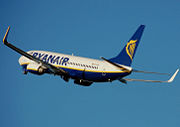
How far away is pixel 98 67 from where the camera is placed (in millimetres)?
78000

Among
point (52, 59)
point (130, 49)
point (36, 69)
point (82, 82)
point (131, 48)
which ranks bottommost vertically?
point (82, 82)

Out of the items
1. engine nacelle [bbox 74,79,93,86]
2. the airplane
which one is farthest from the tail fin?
engine nacelle [bbox 74,79,93,86]

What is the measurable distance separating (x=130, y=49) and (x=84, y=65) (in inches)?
332

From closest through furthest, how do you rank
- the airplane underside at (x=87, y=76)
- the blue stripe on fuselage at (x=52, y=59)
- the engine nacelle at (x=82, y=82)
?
the airplane underside at (x=87, y=76)
the blue stripe on fuselage at (x=52, y=59)
the engine nacelle at (x=82, y=82)

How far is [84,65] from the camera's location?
79.9m

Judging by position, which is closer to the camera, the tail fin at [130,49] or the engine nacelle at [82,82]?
the tail fin at [130,49]

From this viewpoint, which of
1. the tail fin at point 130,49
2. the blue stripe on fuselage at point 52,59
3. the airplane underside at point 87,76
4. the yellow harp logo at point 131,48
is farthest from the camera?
the blue stripe on fuselage at point 52,59

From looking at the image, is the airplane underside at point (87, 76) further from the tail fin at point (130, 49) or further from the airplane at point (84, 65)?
the tail fin at point (130, 49)

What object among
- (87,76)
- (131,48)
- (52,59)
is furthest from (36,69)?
(131,48)

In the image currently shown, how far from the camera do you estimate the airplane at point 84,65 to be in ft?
249

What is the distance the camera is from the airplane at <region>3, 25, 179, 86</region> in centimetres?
7588

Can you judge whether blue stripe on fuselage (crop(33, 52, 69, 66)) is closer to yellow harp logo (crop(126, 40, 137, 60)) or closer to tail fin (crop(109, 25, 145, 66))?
tail fin (crop(109, 25, 145, 66))

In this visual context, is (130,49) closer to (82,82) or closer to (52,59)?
(82,82)

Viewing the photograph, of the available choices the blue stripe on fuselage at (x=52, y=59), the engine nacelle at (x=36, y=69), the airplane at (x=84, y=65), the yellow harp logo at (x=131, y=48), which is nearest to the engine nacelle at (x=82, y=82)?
the airplane at (x=84, y=65)
